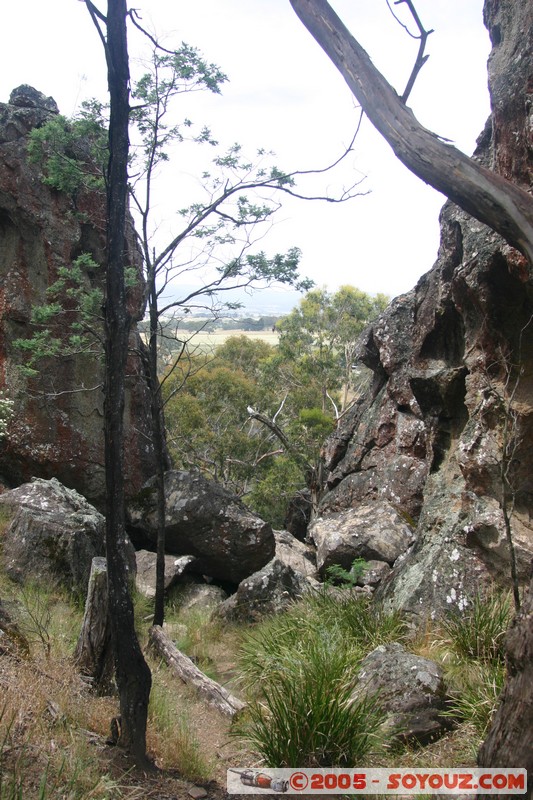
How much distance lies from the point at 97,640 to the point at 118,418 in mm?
2312

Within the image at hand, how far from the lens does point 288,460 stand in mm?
22828

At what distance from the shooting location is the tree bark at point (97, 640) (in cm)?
610

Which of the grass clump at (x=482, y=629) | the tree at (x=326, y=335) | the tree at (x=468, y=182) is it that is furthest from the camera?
the tree at (x=326, y=335)

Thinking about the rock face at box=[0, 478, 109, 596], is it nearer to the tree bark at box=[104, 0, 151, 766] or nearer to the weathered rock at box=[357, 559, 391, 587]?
the weathered rock at box=[357, 559, 391, 587]

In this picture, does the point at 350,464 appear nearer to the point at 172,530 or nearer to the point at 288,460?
the point at 172,530

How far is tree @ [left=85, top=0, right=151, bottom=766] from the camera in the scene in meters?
4.71

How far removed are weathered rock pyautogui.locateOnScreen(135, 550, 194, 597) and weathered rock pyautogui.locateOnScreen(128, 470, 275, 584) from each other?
1.03 ft

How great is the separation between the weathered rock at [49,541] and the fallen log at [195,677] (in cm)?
160

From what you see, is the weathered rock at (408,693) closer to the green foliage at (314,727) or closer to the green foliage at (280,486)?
the green foliage at (314,727)

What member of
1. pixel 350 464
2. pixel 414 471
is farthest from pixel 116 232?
pixel 350 464

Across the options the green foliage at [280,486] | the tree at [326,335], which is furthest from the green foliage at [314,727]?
the tree at [326,335]

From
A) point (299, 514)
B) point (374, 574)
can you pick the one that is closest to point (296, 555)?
point (374, 574)

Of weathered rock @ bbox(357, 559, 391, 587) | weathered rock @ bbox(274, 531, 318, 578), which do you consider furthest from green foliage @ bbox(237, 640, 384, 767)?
weathered rock @ bbox(274, 531, 318, 578)

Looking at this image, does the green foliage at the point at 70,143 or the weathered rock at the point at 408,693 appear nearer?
the weathered rock at the point at 408,693
